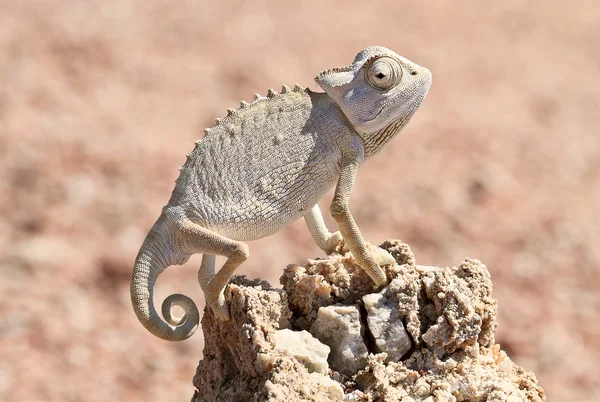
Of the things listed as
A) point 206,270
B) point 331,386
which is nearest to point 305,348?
point 331,386

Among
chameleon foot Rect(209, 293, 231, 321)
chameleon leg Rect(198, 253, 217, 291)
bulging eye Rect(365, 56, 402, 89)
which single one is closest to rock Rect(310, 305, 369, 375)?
chameleon foot Rect(209, 293, 231, 321)

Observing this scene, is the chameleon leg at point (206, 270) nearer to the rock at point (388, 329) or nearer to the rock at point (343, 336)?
the rock at point (343, 336)

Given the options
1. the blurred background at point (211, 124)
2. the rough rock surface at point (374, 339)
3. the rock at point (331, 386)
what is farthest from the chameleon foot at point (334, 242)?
the blurred background at point (211, 124)

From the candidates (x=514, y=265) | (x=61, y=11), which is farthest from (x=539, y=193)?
(x=61, y=11)

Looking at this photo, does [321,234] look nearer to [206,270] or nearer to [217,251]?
[206,270]

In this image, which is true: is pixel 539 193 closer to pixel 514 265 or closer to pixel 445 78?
pixel 514 265

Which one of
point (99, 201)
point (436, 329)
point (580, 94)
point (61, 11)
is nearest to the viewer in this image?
point (436, 329)

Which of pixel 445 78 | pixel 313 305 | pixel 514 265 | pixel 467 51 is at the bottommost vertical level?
pixel 313 305
